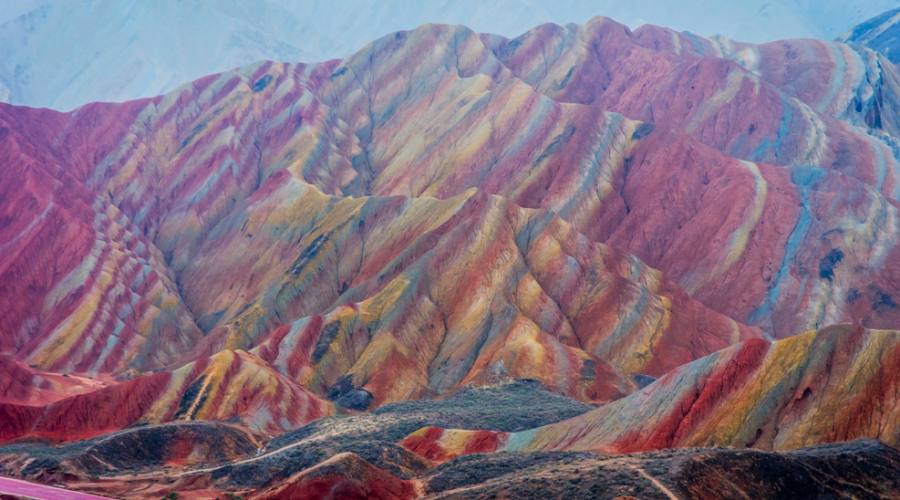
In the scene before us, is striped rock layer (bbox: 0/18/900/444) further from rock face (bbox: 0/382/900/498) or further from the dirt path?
the dirt path

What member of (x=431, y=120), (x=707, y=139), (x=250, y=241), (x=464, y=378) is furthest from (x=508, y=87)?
(x=464, y=378)

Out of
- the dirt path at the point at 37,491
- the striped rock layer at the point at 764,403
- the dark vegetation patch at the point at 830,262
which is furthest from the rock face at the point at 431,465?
the dark vegetation patch at the point at 830,262

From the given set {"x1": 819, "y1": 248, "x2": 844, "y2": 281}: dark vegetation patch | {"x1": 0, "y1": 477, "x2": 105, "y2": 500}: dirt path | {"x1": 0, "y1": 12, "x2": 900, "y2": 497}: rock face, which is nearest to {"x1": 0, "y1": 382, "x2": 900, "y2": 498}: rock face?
{"x1": 0, "y1": 12, "x2": 900, "y2": 497}: rock face

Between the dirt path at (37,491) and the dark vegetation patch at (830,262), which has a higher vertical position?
the dark vegetation patch at (830,262)

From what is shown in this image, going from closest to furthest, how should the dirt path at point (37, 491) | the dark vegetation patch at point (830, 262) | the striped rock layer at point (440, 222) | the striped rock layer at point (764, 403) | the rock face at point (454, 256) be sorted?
the striped rock layer at point (764, 403) < the dirt path at point (37, 491) < the rock face at point (454, 256) < the striped rock layer at point (440, 222) < the dark vegetation patch at point (830, 262)

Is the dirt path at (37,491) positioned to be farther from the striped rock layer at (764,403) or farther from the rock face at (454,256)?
the striped rock layer at (764,403)

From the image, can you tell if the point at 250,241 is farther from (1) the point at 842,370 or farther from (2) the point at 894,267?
(1) the point at 842,370
